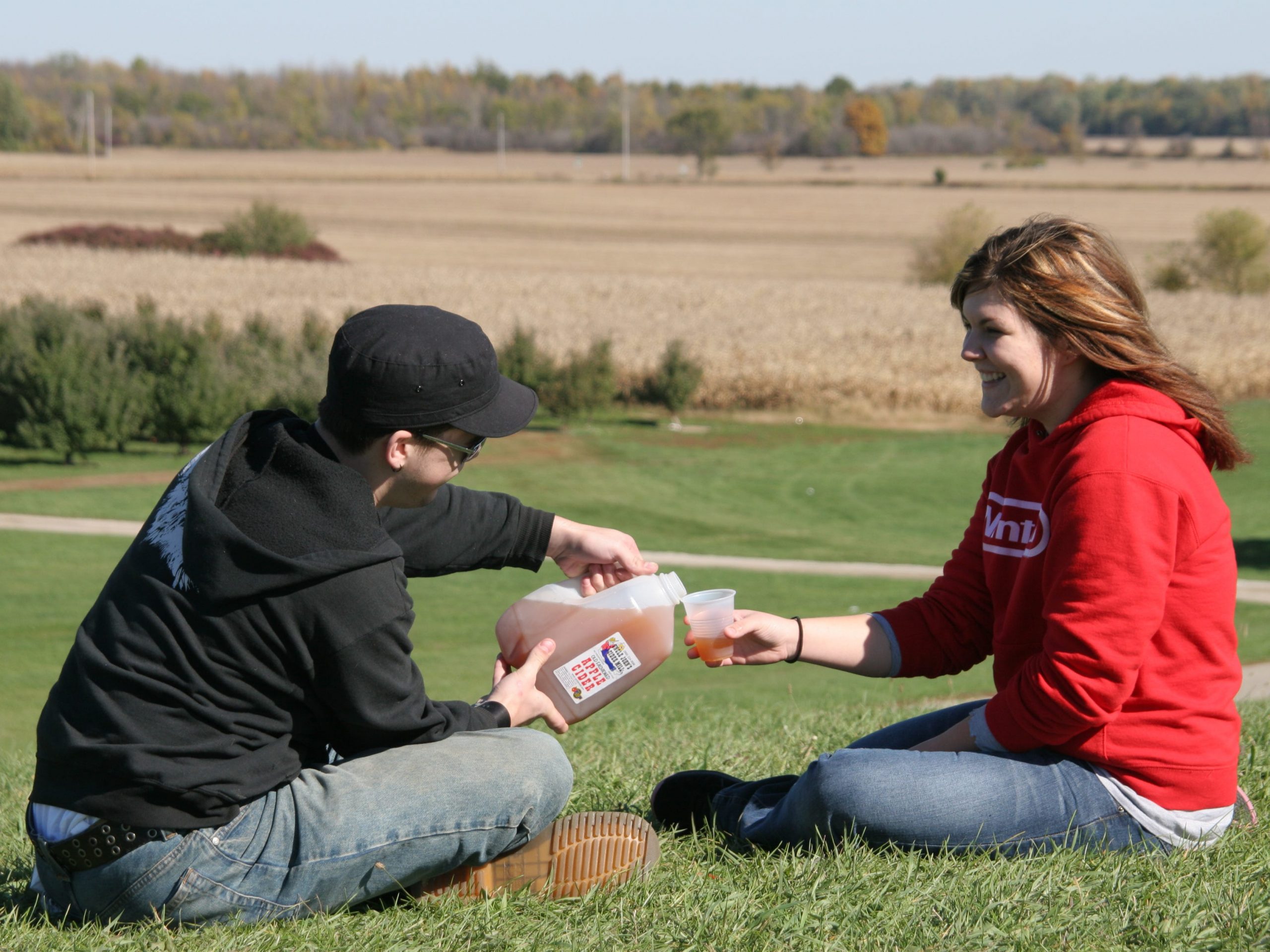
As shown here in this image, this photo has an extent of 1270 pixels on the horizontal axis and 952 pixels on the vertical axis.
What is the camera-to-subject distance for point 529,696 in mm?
3693

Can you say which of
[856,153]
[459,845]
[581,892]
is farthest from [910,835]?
[856,153]

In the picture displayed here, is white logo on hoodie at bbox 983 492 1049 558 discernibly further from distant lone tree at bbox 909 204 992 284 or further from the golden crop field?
distant lone tree at bbox 909 204 992 284

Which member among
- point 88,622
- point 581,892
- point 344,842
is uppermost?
point 88,622

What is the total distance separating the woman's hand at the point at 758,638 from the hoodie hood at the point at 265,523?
4.09 feet

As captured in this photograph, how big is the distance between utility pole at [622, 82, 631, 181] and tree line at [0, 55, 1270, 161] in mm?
733

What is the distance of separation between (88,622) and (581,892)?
141 cm

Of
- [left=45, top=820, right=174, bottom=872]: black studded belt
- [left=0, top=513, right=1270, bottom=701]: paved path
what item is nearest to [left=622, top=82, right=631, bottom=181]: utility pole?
[left=0, top=513, right=1270, bottom=701]: paved path

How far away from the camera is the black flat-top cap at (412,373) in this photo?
307 cm

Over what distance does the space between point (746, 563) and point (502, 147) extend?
11765 cm

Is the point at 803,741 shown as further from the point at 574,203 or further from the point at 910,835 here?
the point at 574,203

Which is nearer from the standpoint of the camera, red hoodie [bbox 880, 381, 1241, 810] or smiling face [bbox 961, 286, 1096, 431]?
red hoodie [bbox 880, 381, 1241, 810]

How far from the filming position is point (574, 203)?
9094 cm

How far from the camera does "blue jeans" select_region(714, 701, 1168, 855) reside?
351 centimetres

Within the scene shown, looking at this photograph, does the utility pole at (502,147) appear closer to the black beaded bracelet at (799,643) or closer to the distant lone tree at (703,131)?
the distant lone tree at (703,131)
